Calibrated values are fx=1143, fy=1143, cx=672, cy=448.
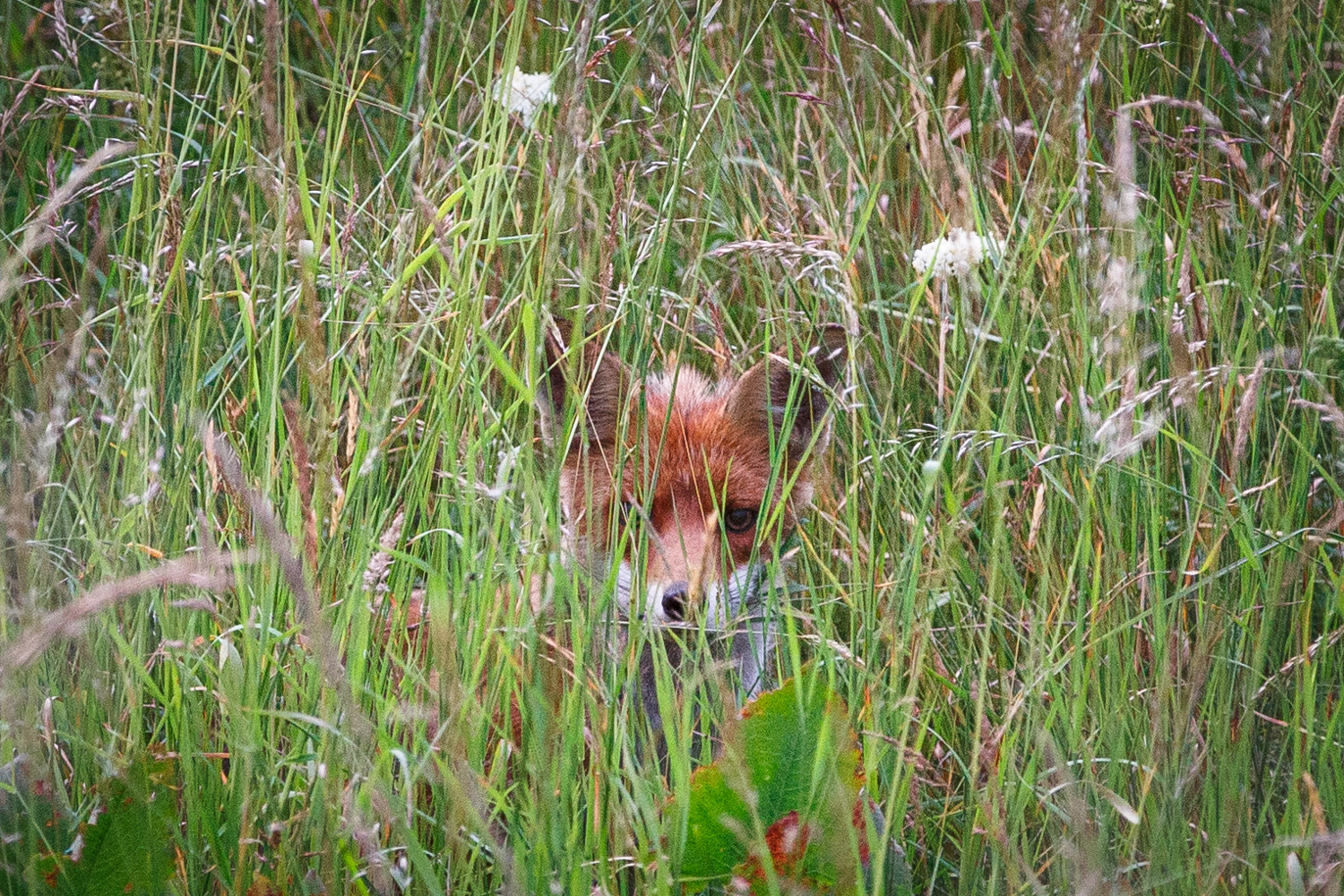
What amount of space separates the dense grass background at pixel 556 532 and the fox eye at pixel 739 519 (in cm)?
52

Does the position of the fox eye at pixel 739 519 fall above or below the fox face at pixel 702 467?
below

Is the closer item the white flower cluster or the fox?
the white flower cluster

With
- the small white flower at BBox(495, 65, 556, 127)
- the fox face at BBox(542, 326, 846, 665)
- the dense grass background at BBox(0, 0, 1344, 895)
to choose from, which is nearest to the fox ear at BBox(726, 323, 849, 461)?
the fox face at BBox(542, 326, 846, 665)

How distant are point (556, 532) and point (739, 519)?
65.2 inches

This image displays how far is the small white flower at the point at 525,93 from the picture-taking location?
6.25 feet

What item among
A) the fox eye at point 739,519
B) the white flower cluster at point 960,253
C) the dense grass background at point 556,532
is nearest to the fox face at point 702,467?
the fox eye at point 739,519

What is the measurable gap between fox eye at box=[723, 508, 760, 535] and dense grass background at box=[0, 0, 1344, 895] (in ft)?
1.71

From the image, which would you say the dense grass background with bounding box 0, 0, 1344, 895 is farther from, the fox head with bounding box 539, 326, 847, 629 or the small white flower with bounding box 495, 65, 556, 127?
the fox head with bounding box 539, 326, 847, 629

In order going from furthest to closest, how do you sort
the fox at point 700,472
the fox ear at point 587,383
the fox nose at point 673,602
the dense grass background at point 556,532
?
the fox nose at point 673,602 < the fox at point 700,472 < the fox ear at point 587,383 < the dense grass background at point 556,532

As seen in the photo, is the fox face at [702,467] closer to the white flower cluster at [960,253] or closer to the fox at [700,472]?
the fox at [700,472]

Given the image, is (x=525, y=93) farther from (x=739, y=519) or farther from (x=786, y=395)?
(x=739, y=519)

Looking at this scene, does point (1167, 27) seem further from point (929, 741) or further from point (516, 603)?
point (516, 603)

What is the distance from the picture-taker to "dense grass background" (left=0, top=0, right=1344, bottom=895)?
4.69ft

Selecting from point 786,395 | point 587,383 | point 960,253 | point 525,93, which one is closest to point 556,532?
point 587,383
